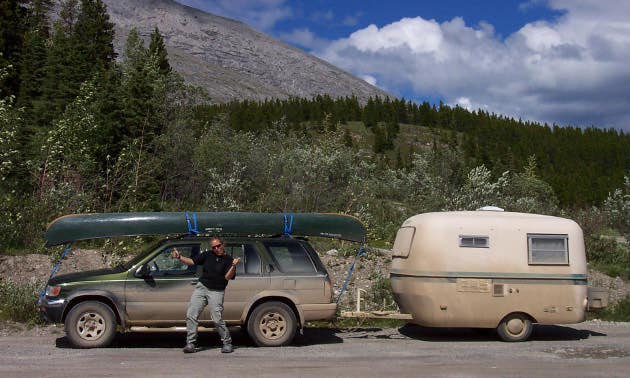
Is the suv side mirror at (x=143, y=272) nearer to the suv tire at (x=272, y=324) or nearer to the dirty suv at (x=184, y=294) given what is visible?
the dirty suv at (x=184, y=294)

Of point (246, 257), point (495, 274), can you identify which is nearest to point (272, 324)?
point (246, 257)

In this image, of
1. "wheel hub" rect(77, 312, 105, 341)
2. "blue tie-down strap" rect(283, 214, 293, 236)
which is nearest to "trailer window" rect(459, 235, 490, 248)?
"blue tie-down strap" rect(283, 214, 293, 236)

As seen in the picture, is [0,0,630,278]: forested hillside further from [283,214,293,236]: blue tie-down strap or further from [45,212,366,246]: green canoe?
[283,214,293,236]: blue tie-down strap

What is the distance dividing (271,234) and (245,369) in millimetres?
3214

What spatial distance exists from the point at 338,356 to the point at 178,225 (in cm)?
366

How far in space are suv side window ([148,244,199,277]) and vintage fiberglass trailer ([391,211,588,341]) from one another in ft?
13.2

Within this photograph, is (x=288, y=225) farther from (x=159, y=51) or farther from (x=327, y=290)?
(x=159, y=51)

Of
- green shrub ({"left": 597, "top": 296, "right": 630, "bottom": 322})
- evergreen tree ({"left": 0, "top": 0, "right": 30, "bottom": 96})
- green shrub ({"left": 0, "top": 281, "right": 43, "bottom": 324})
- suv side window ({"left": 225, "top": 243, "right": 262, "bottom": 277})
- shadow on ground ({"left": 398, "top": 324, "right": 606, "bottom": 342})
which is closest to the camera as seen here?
suv side window ({"left": 225, "top": 243, "right": 262, "bottom": 277})

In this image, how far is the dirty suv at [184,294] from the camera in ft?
33.9

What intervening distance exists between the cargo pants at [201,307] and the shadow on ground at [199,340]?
2.52ft

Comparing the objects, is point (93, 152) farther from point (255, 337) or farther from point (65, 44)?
point (65, 44)

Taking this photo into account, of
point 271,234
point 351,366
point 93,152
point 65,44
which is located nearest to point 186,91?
point 93,152

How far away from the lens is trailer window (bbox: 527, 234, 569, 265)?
1164 cm

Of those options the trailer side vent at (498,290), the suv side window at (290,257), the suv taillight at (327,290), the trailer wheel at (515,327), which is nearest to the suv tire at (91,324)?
the suv side window at (290,257)
